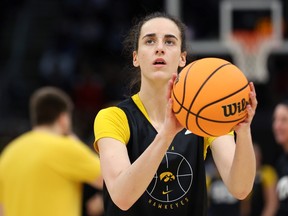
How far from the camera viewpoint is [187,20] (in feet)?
44.0

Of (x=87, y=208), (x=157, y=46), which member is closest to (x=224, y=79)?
(x=157, y=46)

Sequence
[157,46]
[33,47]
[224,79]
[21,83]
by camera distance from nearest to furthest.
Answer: [224,79] < [157,46] < [21,83] < [33,47]

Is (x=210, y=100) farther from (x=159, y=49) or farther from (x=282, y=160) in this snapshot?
(x=282, y=160)

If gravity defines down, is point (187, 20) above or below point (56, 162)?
above

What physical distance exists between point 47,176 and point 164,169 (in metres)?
2.03

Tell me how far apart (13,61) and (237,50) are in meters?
4.58

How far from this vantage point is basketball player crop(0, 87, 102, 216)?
5.91 m

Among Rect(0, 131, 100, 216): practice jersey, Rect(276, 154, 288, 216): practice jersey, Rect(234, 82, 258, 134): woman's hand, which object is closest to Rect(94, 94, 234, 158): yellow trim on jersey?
Rect(234, 82, 258, 134): woman's hand

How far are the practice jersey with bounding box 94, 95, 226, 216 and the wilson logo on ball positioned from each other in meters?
0.59

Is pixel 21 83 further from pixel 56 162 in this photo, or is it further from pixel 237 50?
pixel 56 162

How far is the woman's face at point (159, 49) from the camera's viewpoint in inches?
157

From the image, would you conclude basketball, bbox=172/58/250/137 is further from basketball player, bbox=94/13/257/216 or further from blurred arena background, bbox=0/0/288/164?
blurred arena background, bbox=0/0/288/164

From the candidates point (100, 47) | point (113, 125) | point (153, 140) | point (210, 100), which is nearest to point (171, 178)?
point (153, 140)

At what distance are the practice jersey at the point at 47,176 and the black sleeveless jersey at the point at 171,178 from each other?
1771mm
